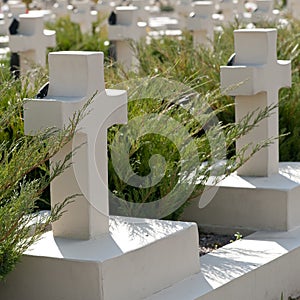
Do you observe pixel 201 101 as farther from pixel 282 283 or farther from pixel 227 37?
pixel 227 37

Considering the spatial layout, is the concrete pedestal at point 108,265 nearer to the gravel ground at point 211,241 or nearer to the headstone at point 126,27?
the gravel ground at point 211,241

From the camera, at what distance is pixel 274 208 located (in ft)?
17.0

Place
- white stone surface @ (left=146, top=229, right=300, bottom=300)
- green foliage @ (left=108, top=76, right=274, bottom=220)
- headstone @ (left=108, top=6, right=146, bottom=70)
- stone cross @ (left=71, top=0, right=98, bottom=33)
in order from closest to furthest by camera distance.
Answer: white stone surface @ (left=146, top=229, right=300, bottom=300)
green foliage @ (left=108, top=76, right=274, bottom=220)
headstone @ (left=108, top=6, right=146, bottom=70)
stone cross @ (left=71, top=0, right=98, bottom=33)

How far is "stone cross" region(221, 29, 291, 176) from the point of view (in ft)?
16.9

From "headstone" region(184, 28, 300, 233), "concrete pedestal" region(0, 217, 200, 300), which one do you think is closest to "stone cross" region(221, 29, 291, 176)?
"headstone" region(184, 28, 300, 233)

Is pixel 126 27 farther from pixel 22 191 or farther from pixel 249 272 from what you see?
pixel 22 191

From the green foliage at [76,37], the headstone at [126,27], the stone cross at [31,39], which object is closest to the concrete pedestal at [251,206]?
the stone cross at [31,39]

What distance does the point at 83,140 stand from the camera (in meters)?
4.04

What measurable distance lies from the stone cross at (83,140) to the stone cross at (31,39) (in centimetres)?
348

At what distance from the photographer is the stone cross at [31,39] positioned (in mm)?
7594

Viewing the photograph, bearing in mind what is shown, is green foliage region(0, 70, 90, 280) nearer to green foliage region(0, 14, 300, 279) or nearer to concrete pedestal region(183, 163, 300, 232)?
green foliage region(0, 14, 300, 279)

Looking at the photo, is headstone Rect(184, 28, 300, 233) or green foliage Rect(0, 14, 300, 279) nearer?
green foliage Rect(0, 14, 300, 279)

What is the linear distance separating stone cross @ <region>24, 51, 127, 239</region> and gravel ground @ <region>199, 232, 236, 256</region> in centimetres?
96

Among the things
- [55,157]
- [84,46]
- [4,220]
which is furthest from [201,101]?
[84,46]
